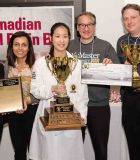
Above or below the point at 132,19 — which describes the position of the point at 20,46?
below

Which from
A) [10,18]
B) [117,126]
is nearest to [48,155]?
[117,126]

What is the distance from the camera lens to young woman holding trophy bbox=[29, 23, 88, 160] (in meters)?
2.09

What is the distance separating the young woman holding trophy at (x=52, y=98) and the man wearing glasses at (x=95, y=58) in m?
0.15

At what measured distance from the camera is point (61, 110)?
6.42ft

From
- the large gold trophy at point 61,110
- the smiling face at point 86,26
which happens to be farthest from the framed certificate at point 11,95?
the smiling face at point 86,26

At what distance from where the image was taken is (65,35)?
7.02 ft

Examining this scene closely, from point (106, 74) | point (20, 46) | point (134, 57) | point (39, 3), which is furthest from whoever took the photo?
point (39, 3)

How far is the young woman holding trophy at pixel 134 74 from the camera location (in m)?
2.13

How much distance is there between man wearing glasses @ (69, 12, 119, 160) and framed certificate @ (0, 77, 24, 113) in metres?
0.52

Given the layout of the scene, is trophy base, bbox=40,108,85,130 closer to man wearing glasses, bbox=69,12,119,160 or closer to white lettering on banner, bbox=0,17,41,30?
man wearing glasses, bbox=69,12,119,160

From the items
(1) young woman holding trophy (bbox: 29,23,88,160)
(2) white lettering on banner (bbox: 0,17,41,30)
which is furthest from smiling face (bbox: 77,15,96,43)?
(2) white lettering on banner (bbox: 0,17,41,30)

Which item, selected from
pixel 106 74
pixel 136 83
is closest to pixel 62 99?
pixel 106 74

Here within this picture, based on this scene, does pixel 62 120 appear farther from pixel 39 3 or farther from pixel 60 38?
pixel 39 3

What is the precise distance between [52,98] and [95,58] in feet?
1.53
